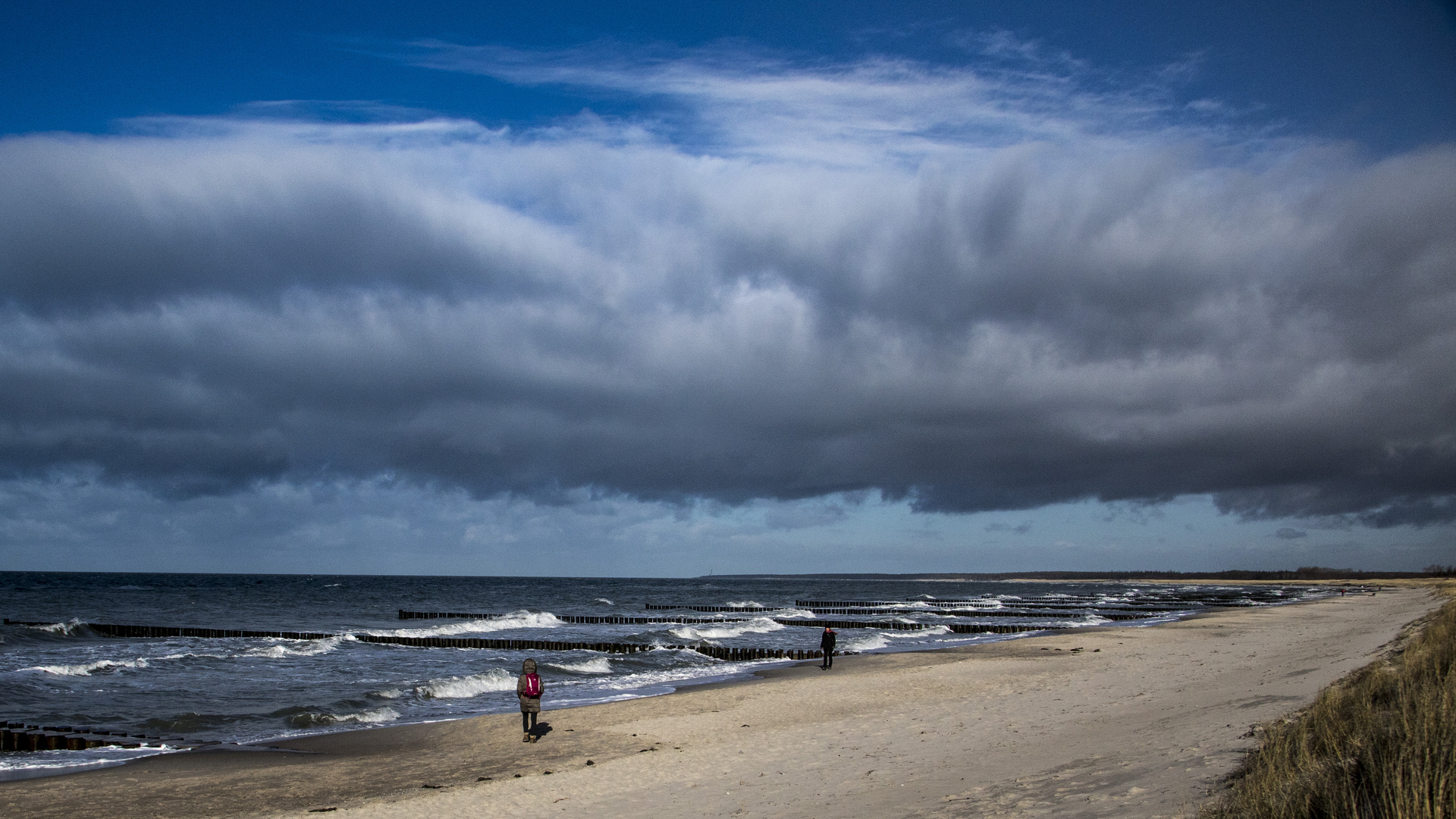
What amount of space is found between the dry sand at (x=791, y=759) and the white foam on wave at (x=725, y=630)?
71.2 ft

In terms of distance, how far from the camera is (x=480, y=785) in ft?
43.3

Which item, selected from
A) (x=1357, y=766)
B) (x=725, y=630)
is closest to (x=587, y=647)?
(x=725, y=630)

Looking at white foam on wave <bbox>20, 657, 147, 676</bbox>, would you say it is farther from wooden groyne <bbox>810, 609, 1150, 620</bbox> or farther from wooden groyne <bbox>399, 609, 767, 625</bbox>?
wooden groyne <bbox>810, 609, 1150, 620</bbox>

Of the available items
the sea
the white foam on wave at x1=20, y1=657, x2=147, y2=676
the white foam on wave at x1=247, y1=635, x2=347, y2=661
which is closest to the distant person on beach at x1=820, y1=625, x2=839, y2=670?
the sea

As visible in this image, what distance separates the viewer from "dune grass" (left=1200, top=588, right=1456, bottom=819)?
20.5 feet

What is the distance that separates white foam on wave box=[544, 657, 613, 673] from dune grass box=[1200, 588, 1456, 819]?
22.7 metres

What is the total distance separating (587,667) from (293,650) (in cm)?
1347

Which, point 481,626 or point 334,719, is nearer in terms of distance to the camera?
point 334,719

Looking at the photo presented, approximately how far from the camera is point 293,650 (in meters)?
36.0

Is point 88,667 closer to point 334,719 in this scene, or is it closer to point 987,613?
point 334,719

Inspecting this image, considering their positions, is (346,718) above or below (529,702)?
below

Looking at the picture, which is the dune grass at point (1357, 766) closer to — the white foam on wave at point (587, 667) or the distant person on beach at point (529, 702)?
the distant person on beach at point (529, 702)

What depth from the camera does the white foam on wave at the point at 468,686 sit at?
24.1 meters

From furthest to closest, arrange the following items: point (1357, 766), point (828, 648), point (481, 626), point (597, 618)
Result: point (597, 618) → point (481, 626) → point (828, 648) → point (1357, 766)
